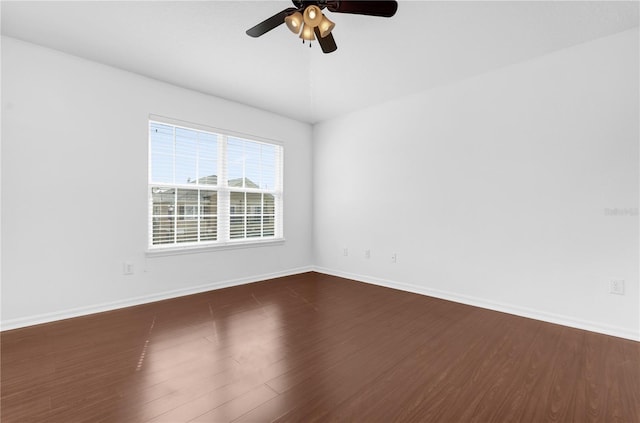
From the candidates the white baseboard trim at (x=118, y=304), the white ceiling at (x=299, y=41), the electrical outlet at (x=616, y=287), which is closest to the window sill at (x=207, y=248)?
the white baseboard trim at (x=118, y=304)

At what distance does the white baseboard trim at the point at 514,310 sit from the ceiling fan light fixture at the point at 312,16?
320 centimetres

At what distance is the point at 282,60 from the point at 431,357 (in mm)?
3046

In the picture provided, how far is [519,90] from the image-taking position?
3086 millimetres

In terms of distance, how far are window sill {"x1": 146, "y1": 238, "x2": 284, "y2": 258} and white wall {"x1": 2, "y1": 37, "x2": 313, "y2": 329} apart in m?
0.07

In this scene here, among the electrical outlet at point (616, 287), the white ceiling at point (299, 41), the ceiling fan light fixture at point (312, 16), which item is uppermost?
the white ceiling at point (299, 41)

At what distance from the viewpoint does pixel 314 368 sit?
2023mm

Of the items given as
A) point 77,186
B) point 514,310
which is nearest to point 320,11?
point 77,186

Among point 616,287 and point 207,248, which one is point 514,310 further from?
point 207,248

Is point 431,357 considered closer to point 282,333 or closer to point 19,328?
point 282,333

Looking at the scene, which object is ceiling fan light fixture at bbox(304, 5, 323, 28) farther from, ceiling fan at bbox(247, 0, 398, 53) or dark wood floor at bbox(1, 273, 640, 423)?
dark wood floor at bbox(1, 273, 640, 423)

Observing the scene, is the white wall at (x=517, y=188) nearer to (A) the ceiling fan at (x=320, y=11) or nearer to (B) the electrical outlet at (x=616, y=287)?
(B) the electrical outlet at (x=616, y=287)

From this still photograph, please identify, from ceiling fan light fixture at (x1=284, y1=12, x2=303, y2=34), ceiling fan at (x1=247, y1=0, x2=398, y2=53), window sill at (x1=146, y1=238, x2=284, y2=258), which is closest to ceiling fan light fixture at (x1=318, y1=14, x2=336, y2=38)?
ceiling fan at (x1=247, y1=0, x2=398, y2=53)

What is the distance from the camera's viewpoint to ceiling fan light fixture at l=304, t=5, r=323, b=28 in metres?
1.96

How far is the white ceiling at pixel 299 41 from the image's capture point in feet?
7.57
